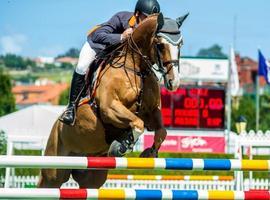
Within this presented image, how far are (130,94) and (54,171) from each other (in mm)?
1664

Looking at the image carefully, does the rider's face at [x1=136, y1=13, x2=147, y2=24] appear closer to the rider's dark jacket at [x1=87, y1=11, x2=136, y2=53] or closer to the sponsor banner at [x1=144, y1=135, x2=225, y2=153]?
the rider's dark jacket at [x1=87, y1=11, x2=136, y2=53]

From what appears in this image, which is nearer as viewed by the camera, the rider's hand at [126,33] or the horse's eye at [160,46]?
the horse's eye at [160,46]

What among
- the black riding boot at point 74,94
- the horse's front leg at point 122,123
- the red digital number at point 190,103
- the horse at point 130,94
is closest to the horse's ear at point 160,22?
the horse at point 130,94

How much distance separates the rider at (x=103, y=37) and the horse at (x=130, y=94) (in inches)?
4.1

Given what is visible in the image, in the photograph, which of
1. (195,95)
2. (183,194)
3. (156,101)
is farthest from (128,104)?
(195,95)

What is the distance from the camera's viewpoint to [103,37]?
7.61 metres

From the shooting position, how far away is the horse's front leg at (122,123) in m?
7.03

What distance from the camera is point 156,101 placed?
24.3ft

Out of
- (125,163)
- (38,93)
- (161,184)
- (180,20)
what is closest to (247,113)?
(161,184)

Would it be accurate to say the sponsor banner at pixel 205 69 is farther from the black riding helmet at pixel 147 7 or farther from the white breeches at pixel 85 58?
the black riding helmet at pixel 147 7

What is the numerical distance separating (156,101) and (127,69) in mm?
411

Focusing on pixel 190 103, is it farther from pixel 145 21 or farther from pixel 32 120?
pixel 145 21

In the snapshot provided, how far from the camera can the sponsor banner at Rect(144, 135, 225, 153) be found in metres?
31.5

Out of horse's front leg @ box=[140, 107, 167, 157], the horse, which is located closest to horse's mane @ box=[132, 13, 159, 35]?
the horse
